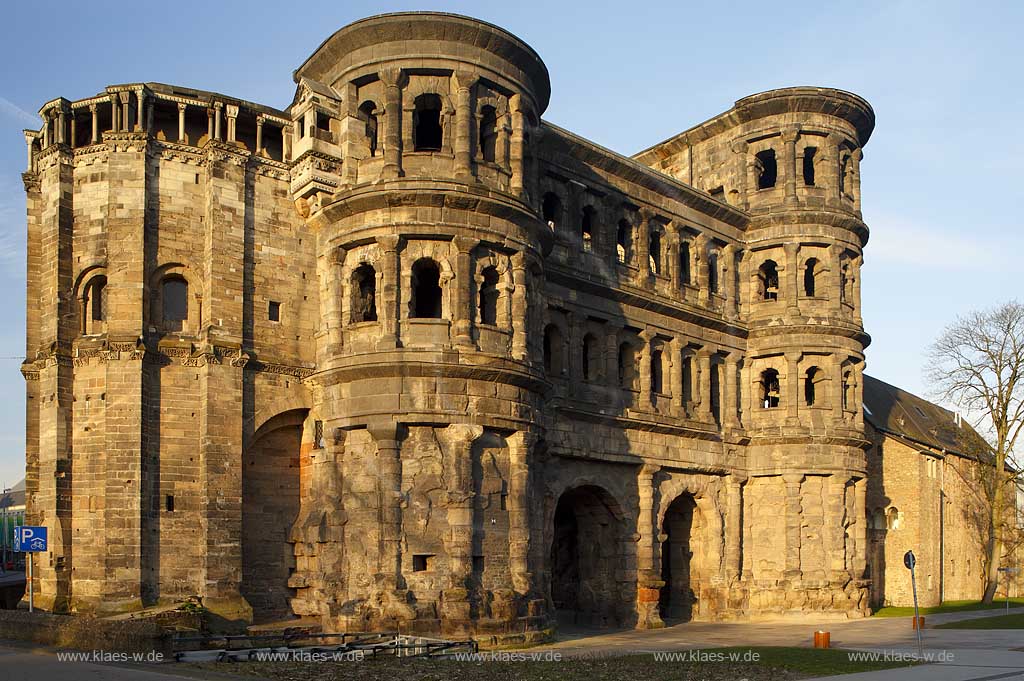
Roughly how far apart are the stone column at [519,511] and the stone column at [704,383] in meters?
11.2

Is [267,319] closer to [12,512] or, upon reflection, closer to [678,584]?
[678,584]

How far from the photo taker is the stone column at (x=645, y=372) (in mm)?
33812

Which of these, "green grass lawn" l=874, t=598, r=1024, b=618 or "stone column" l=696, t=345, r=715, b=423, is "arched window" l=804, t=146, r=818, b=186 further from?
"green grass lawn" l=874, t=598, r=1024, b=618

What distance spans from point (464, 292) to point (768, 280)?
18040 millimetres

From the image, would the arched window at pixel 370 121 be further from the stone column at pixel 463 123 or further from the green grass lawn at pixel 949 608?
the green grass lawn at pixel 949 608

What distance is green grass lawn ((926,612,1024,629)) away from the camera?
33034 mm

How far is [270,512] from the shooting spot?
2759 centimetres

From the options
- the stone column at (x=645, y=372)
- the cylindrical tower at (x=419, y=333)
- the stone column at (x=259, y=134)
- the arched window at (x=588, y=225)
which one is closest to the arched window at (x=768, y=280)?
the stone column at (x=645, y=372)

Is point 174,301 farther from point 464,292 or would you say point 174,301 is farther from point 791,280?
point 791,280

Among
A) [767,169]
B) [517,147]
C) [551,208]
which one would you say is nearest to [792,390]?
[767,169]

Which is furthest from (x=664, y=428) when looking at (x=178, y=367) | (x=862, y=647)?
(x=178, y=367)

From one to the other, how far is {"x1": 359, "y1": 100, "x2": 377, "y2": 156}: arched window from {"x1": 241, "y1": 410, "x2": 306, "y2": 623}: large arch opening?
7248mm

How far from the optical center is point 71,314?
26.7m

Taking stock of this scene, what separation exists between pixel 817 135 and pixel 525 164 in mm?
15073
